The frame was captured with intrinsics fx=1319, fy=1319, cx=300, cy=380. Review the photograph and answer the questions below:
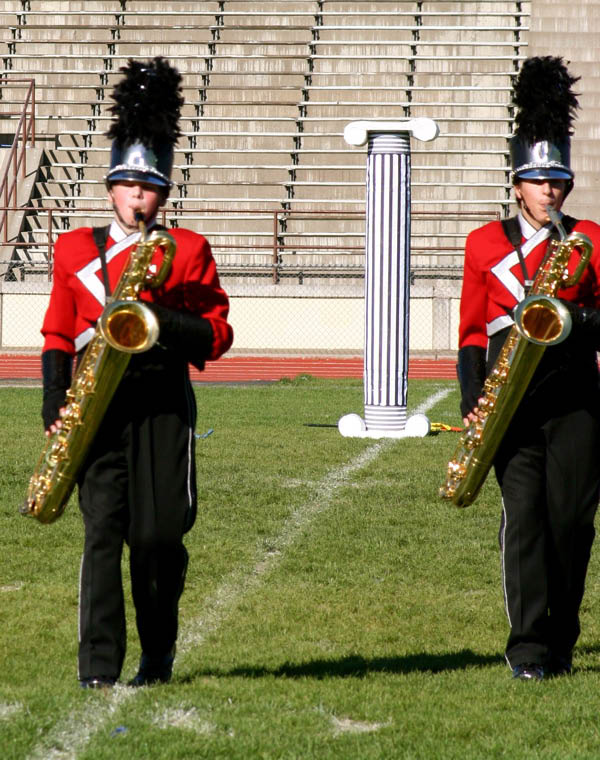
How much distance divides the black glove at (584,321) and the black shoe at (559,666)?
1.07 metres

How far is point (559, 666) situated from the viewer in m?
4.29

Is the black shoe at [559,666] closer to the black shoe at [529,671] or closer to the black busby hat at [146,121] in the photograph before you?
the black shoe at [529,671]

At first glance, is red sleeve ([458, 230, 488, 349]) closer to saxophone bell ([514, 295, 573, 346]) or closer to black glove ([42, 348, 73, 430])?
saxophone bell ([514, 295, 573, 346])

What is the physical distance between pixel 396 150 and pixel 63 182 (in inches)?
528

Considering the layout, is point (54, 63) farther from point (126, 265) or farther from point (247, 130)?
point (126, 265)

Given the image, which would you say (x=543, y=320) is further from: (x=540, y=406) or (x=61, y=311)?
(x=61, y=311)

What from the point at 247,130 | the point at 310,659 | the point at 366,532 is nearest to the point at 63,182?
the point at 247,130

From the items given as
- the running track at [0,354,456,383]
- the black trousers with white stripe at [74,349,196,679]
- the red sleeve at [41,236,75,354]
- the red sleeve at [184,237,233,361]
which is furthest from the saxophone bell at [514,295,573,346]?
the running track at [0,354,456,383]

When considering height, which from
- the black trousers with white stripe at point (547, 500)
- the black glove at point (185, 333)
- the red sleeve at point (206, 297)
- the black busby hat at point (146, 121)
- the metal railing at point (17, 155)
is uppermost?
the metal railing at point (17, 155)

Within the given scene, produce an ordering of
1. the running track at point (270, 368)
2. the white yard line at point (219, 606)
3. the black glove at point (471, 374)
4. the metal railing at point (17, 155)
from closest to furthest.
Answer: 1. the white yard line at point (219, 606)
2. the black glove at point (471, 374)
3. the running track at point (270, 368)
4. the metal railing at point (17, 155)

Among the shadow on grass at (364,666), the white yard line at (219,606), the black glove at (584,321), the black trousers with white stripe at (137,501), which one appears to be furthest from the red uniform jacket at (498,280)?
the white yard line at (219,606)

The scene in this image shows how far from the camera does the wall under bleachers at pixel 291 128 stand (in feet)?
68.0

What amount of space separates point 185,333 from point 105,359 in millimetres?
241

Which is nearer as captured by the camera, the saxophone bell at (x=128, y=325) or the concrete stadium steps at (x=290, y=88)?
the saxophone bell at (x=128, y=325)
